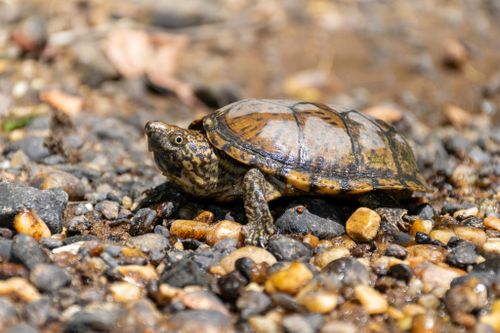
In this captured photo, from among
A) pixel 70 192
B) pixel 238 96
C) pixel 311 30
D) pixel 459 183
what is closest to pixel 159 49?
pixel 238 96

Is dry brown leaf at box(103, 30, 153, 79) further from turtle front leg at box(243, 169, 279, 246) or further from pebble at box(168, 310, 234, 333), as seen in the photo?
pebble at box(168, 310, 234, 333)

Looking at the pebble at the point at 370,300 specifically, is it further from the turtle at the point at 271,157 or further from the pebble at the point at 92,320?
the pebble at the point at 92,320

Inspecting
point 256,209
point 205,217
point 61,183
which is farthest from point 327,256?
point 61,183

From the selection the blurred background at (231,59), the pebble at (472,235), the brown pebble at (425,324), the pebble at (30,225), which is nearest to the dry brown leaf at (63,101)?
the blurred background at (231,59)

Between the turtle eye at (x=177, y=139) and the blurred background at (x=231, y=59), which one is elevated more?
the turtle eye at (x=177, y=139)

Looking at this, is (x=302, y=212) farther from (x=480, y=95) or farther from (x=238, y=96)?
(x=480, y=95)

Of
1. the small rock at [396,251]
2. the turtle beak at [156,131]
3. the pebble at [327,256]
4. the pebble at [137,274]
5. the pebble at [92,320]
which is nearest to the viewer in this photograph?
the pebble at [92,320]

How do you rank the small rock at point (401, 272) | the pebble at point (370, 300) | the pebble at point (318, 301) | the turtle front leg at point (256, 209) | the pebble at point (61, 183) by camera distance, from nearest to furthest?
the pebble at point (318, 301), the pebble at point (370, 300), the small rock at point (401, 272), the turtle front leg at point (256, 209), the pebble at point (61, 183)
